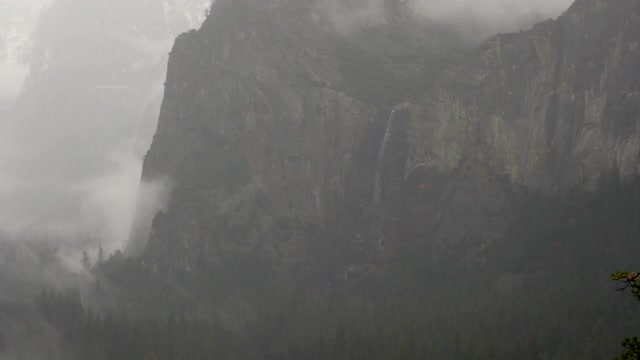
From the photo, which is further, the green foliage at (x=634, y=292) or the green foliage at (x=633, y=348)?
the green foliage at (x=633, y=348)

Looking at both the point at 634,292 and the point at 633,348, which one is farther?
the point at 634,292

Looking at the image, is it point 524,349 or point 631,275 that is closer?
point 631,275

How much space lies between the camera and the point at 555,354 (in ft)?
651

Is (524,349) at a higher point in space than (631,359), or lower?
higher

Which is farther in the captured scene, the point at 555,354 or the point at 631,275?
the point at 555,354

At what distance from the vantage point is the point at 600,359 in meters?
189

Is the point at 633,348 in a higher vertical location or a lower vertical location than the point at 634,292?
lower

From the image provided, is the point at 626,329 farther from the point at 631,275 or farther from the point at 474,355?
the point at 631,275

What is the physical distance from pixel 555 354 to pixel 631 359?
136m

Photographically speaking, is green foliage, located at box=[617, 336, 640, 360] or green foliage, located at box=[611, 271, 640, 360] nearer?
green foliage, located at box=[611, 271, 640, 360]

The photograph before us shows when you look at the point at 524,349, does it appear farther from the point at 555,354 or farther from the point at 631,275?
the point at 631,275

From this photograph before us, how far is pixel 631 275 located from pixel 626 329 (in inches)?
5614

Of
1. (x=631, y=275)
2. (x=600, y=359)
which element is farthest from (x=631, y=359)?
(x=600, y=359)

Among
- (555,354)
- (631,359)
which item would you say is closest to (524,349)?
(555,354)
